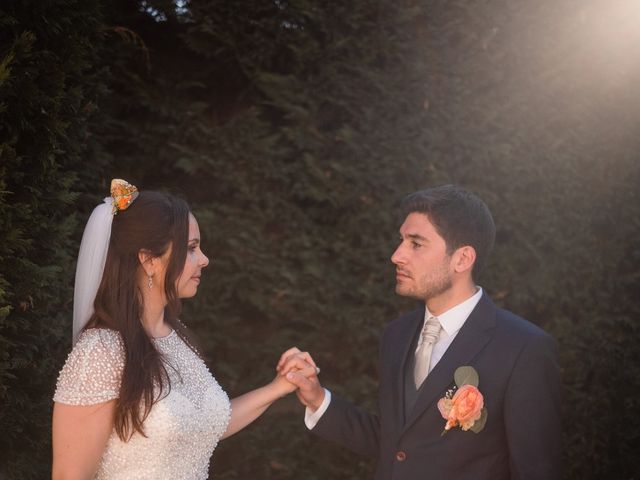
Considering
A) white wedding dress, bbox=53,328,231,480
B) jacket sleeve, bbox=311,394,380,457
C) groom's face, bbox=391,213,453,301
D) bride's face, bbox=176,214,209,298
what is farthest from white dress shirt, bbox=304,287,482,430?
bride's face, bbox=176,214,209,298

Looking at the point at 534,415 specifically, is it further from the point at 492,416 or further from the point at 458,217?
the point at 458,217

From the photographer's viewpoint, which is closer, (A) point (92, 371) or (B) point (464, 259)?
(A) point (92, 371)

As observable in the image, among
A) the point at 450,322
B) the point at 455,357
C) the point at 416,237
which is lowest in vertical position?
the point at 455,357

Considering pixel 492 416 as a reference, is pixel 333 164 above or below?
above

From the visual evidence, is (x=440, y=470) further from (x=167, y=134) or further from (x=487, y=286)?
(x=167, y=134)

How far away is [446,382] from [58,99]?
2.05 metres

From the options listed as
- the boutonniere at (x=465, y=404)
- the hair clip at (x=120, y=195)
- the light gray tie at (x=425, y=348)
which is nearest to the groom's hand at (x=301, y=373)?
the light gray tie at (x=425, y=348)

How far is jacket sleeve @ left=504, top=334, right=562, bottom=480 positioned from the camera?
2.67 meters

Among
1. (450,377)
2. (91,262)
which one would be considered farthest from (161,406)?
(450,377)

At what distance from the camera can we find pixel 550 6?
472 cm

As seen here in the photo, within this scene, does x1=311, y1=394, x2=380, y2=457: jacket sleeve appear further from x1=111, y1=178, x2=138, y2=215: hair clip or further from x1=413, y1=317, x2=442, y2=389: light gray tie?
x1=111, y1=178, x2=138, y2=215: hair clip

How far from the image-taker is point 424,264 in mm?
3109

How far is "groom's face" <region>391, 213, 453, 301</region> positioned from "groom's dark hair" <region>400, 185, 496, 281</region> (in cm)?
4

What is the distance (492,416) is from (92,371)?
1.58 metres
